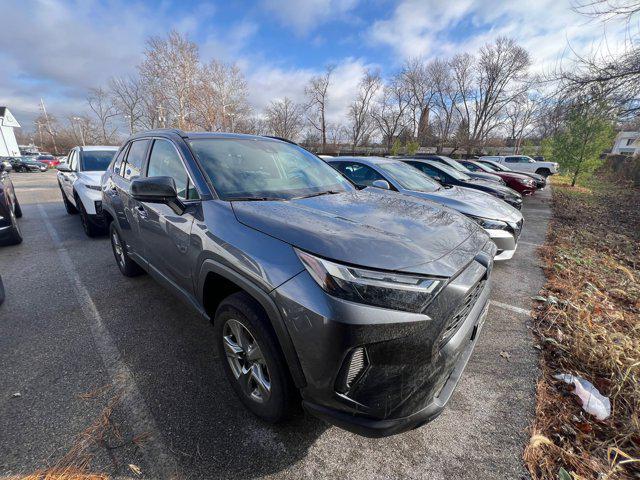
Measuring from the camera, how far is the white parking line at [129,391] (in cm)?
164

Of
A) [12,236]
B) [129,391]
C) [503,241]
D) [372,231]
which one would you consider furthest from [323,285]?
[12,236]

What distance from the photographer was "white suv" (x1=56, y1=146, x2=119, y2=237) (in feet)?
17.5

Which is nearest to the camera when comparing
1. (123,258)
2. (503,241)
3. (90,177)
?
(123,258)

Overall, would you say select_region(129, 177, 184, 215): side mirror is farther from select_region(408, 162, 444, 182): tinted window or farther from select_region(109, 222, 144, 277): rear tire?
select_region(408, 162, 444, 182): tinted window

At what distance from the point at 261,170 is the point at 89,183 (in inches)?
191

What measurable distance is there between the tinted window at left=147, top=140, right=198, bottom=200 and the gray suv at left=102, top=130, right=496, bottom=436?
0.02 metres

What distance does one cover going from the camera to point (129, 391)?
2.11 metres

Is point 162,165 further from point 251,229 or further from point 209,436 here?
point 209,436

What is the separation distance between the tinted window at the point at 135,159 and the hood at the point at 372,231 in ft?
6.12

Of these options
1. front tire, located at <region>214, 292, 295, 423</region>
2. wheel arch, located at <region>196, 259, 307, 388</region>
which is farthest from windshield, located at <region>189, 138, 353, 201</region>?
front tire, located at <region>214, 292, 295, 423</region>

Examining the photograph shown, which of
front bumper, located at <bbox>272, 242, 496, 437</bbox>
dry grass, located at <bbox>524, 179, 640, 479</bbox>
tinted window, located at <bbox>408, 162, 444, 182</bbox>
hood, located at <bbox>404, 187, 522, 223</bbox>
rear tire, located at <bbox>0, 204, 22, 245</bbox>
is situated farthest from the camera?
tinted window, located at <bbox>408, 162, 444, 182</bbox>

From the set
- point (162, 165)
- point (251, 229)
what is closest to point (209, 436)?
point (251, 229)

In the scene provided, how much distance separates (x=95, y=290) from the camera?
12.0ft

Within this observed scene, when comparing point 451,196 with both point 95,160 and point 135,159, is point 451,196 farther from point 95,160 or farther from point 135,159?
point 95,160
